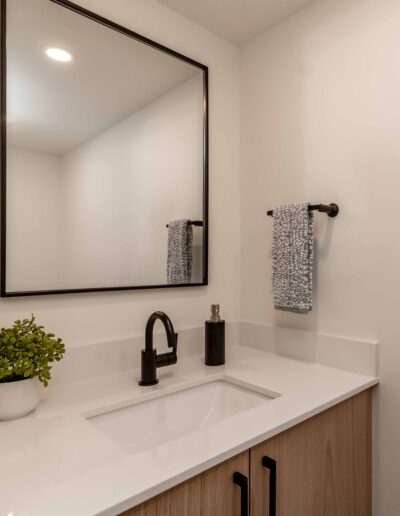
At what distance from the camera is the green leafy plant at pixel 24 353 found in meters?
0.84

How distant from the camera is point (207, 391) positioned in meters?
1.16

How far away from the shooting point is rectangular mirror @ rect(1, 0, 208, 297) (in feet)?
3.34

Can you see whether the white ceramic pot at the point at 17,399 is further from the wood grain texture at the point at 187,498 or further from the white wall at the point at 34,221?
the wood grain texture at the point at 187,498

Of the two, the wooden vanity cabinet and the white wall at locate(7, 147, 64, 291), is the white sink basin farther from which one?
the white wall at locate(7, 147, 64, 291)

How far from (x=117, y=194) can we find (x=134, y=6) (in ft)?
2.26

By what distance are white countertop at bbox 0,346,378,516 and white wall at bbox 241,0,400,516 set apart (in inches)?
8.5

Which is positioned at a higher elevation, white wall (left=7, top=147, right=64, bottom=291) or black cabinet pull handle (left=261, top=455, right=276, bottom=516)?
white wall (left=7, top=147, right=64, bottom=291)

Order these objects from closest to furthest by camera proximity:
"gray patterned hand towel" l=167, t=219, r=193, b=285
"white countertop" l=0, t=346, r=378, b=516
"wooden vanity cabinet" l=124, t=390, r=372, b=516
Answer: "white countertop" l=0, t=346, r=378, b=516
"wooden vanity cabinet" l=124, t=390, r=372, b=516
"gray patterned hand towel" l=167, t=219, r=193, b=285

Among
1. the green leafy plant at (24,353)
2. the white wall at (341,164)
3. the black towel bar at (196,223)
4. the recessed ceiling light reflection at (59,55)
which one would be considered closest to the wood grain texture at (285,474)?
the white wall at (341,164)

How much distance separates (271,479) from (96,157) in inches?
41.5

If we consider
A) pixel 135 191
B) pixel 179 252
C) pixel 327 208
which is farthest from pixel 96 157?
pixel 327 208

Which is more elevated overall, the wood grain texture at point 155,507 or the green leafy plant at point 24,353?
the green leafy plant at point 24,353

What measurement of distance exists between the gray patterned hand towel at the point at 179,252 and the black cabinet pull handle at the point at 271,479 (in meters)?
0.71

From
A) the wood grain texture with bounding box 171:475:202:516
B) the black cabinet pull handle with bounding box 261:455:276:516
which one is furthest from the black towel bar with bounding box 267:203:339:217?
the wood grain texture with bounding box 171:475:202:516
